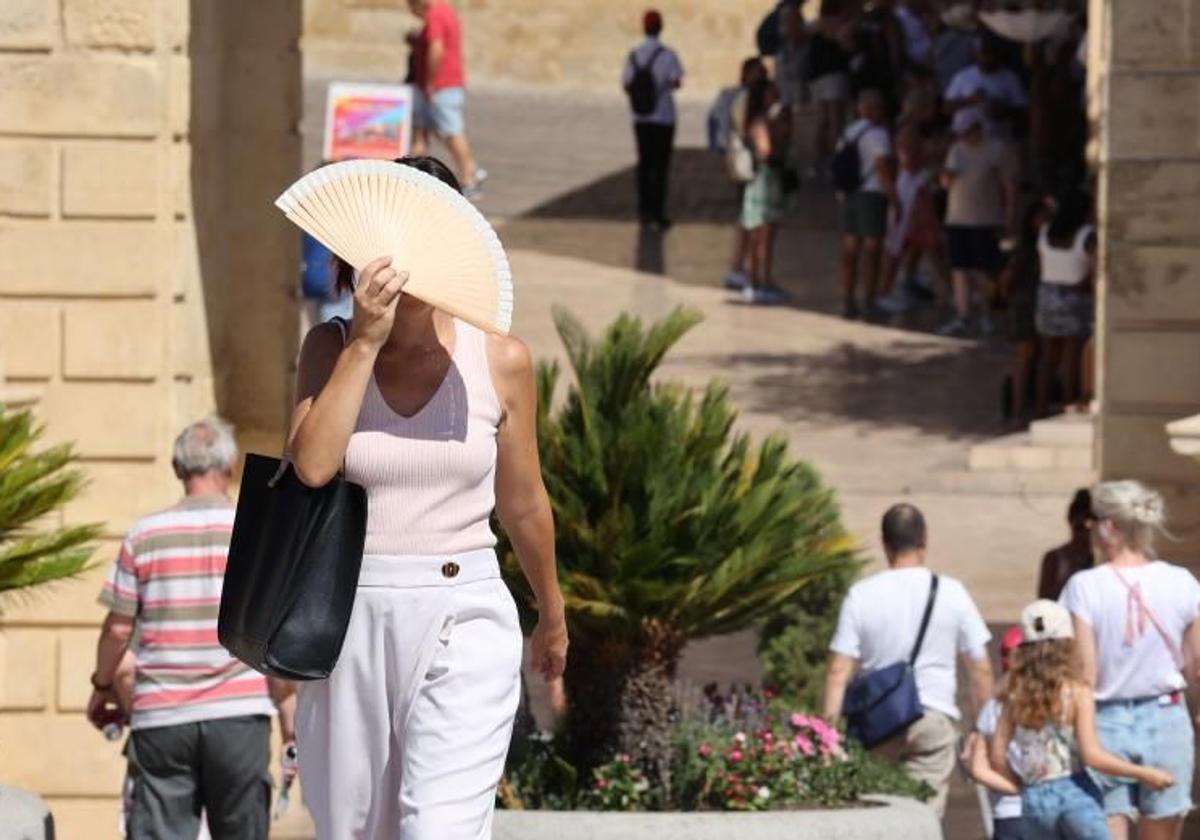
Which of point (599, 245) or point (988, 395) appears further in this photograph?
point (599, 245)

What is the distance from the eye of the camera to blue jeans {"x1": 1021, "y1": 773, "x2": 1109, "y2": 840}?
8.84m

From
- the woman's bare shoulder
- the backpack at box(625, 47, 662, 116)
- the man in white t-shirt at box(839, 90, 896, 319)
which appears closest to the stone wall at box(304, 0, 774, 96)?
the backpack at box(625, 47, 662, 116)

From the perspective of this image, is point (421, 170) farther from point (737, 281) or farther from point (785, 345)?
point (737, 281)

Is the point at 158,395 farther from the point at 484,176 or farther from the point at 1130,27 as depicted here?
the point at 484,176

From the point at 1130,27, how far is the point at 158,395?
3649mm

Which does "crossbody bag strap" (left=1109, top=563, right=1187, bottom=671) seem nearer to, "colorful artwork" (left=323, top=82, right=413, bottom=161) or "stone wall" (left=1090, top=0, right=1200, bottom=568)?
"stone wall" (left=1090, top=0, right=1200, bottom=568)

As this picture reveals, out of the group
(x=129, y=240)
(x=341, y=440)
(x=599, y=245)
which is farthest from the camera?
(x=599, y=245)

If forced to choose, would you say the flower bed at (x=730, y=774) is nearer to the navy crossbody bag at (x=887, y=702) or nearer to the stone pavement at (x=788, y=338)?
the navy crossbody bag at (x=887, y=702)

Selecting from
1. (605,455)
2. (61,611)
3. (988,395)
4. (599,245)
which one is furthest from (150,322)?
Answer: (599,245)

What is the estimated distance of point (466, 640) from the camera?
588 centimetres

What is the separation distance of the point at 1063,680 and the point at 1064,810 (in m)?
0.36

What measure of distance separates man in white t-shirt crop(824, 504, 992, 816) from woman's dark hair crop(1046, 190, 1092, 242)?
30.7 feet

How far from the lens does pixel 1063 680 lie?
8.86 meters

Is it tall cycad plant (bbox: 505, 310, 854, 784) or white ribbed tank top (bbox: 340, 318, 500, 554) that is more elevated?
white ribbed tank top (bbox: 340, 318, 500, 554)
